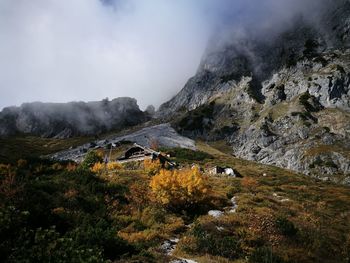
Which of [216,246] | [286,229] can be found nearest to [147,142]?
[286,229]

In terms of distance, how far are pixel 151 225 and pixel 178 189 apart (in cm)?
696

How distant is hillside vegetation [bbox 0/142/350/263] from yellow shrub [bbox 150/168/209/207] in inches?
3.3

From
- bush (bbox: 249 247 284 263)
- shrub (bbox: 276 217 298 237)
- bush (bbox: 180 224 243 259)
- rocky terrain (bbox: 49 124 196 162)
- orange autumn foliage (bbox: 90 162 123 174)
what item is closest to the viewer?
bush (bbox: 249 247 284 263)

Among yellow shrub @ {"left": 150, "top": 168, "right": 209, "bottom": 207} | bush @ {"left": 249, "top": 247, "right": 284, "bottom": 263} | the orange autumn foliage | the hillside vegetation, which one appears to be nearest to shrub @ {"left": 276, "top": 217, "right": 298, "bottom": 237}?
the hillside vegetation

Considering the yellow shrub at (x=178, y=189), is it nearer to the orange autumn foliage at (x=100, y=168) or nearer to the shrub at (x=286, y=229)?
the shrub at (x=286, y=229)

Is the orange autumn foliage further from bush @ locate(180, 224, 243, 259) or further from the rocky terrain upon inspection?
the rocky terrain

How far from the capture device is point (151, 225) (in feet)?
88.5

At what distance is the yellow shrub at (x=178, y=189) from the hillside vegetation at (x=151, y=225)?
8 cm

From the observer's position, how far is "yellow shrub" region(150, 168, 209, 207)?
108 ft

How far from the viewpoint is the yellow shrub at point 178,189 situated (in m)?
32.9

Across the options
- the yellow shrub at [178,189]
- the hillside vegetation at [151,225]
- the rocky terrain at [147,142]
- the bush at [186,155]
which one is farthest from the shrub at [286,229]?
the rocky terrain at [147,142]

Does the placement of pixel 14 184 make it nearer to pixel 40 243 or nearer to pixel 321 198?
pixel 40 243

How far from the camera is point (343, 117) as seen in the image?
171 meters

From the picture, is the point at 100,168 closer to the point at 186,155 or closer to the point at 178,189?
the point at 178,189
